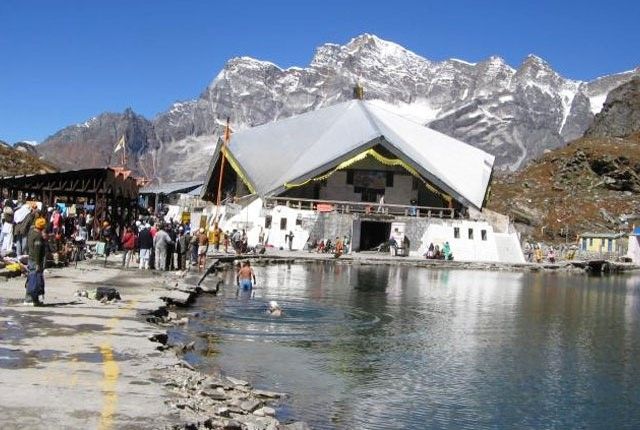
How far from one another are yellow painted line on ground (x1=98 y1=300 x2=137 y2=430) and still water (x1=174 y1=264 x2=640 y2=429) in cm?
210

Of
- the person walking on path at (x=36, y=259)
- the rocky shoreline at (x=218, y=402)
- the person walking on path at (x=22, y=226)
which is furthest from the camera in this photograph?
the person walking on path at (x=22, y=226)

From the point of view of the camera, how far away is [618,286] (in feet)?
144

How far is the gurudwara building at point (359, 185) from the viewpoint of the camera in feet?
180

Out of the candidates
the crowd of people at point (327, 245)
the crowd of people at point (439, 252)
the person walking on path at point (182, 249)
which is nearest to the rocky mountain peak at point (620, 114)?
the crowd of people at point (439, 252)

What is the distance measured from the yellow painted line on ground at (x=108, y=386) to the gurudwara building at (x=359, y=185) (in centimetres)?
3624

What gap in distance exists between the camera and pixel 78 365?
1043cm

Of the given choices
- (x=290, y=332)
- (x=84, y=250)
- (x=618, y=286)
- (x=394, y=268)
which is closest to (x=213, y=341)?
(x=290, y=332)

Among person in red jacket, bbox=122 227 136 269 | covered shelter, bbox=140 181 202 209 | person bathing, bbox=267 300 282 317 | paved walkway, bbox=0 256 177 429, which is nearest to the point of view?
paved walkway, bbox=0 256 177 429

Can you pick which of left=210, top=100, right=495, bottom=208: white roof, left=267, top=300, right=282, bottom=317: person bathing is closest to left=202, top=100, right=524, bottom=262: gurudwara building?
left=210, top=100, right=495, bottom=208: white roof

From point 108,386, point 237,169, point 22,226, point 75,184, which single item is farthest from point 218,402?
point 237,169

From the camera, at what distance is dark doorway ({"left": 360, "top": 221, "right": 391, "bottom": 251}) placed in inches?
2242

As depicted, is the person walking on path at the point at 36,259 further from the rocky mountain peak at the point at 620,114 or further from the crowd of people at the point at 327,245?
the rocky mountain peak at the point at 620,114

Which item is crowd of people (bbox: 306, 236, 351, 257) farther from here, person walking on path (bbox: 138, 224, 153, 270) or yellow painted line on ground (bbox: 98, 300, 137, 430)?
yellow painted line on ground (bbox: 98, 300, 137, 430)

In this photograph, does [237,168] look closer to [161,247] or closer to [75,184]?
[75,184]
